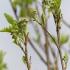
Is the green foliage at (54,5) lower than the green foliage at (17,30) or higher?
higher

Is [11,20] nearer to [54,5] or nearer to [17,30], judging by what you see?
[17,30]

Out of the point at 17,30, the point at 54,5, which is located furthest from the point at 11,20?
the point at 54,5

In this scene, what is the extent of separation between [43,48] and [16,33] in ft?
1.17

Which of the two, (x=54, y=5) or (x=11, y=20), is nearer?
(x=54, y=5)

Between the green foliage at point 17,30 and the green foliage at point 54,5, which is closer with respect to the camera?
the green foliage at point 54,5

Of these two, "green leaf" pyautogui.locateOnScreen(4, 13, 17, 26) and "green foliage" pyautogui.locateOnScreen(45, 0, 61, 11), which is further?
"green leaf" pyautogui.locateOnScreen(4, 13, 17, 26)

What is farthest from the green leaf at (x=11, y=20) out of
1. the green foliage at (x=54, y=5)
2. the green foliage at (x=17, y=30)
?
the green foliage at (x=54, y=5)

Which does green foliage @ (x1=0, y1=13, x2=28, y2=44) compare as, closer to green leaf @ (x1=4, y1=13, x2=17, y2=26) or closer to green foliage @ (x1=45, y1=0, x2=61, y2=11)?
green leaf @ (x1=4, y1=13, x2=17, y2=26)

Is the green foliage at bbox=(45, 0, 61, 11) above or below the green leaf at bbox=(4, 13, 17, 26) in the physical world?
above

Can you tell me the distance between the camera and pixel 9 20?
85.8 inches

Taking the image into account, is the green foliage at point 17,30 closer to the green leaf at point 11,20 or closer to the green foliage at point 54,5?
the green leaf at point 11,20

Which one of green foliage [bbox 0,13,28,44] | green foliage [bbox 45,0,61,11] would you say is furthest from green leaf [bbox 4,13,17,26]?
green foliage [bbox 45,0,61,11]

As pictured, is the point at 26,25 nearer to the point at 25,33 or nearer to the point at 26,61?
the point at 25,33

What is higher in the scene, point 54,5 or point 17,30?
Result: point 54,5
